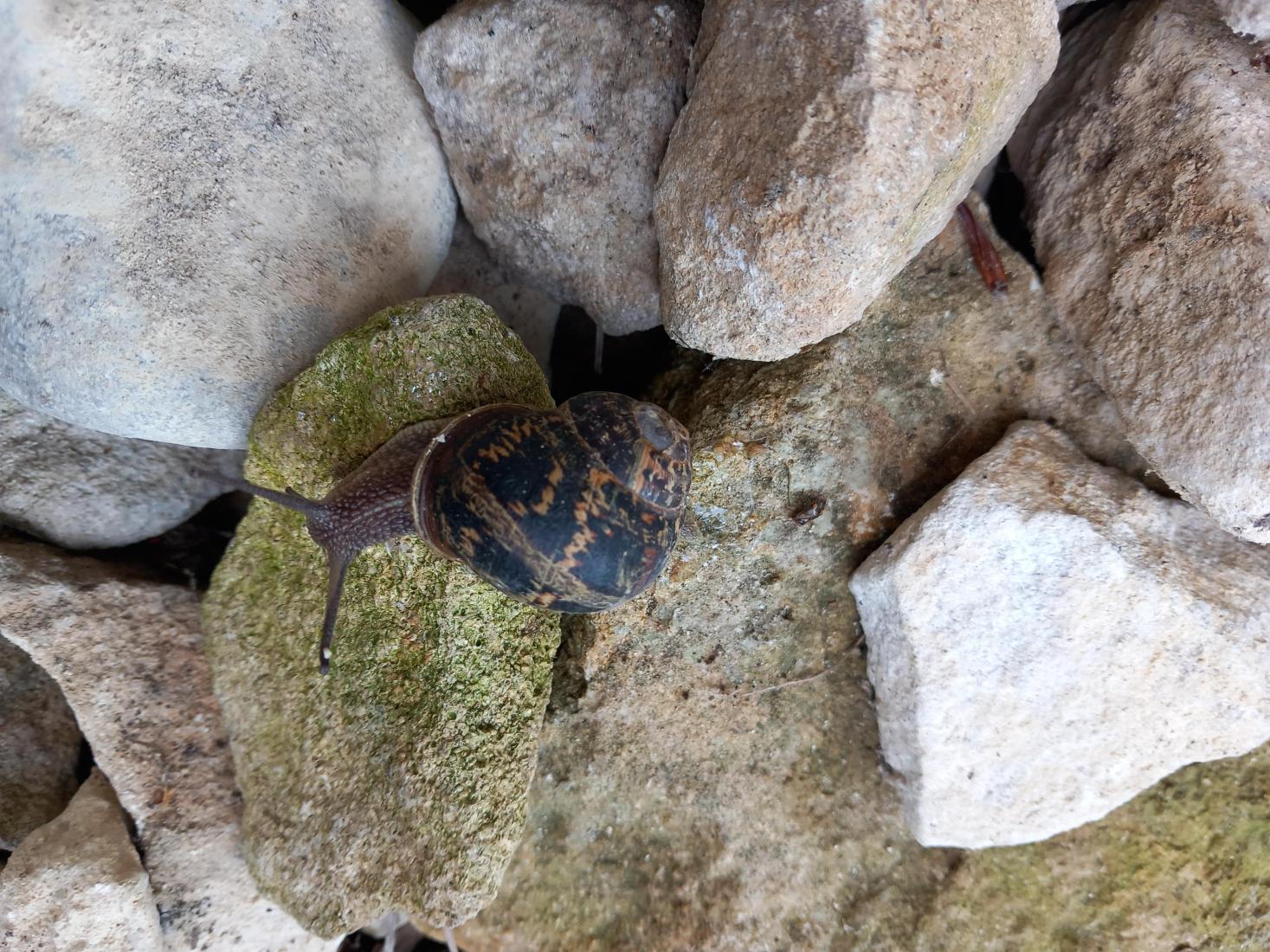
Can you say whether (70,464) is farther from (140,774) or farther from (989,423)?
(989,423)

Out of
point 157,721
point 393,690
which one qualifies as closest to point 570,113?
point 393,690

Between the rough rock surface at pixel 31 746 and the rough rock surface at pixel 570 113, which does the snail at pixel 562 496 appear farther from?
the rough rock surface at pixel 31 746

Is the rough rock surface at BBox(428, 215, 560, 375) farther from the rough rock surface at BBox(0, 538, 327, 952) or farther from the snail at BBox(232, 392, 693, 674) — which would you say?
the rough rock surface at BBox(0, 538, 327, 952)

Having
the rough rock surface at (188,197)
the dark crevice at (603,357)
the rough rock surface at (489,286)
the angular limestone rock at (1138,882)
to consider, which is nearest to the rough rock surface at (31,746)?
the rough rock surface at (188,197)

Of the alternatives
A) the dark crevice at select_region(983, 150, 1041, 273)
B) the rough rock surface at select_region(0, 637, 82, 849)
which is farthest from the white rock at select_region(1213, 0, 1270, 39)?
the rough rock surface at select_region(0, 637, 82, 849)

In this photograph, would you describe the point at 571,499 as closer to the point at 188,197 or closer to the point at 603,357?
the point at 603,357

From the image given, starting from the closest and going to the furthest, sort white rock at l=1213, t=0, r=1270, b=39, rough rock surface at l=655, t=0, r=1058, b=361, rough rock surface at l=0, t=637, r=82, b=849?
rough rock surface at l=655, t=0, r=1058, b=361, white rock at l=1213, t=0, r=1270, b=39, rough rock surface at l=0, t=637, r=82, b=849
